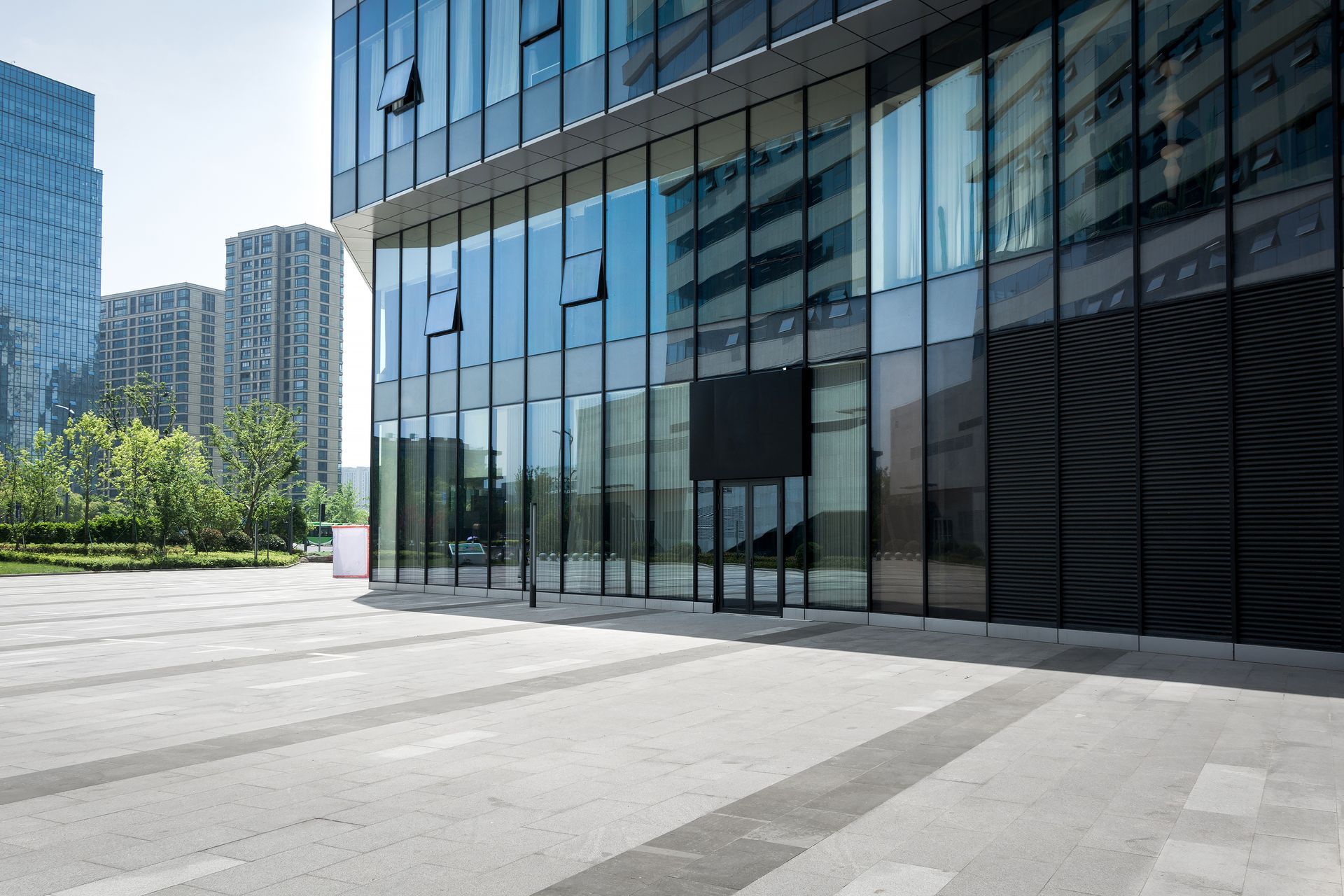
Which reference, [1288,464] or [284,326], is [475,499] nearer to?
[1288,464]

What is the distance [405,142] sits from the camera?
2734 cm

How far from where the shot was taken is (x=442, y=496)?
28.1m

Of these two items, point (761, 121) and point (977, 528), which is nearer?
point (977, 528)

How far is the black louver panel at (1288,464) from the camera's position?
1328 cm

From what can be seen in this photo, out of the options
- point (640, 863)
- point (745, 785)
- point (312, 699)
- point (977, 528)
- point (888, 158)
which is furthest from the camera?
point (888, 158)

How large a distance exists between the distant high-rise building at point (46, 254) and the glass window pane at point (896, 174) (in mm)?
162593

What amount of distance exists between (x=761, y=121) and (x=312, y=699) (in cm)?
1516

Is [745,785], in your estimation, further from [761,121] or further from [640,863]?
[761,121]

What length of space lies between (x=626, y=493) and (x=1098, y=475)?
10.9 meters

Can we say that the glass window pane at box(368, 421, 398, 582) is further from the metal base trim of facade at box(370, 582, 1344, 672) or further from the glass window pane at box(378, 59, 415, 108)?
the glass window pane at box(378, 59, 415, 108)

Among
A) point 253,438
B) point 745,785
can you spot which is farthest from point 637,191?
point 253,438

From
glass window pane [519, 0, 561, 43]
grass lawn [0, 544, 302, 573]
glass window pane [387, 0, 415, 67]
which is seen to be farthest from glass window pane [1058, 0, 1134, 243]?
grass lawn [0, 544, 302, 573]

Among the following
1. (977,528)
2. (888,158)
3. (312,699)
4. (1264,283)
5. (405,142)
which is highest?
(405,142)

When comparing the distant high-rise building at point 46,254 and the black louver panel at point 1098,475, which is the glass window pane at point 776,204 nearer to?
the black louver panel at point 1098,475
